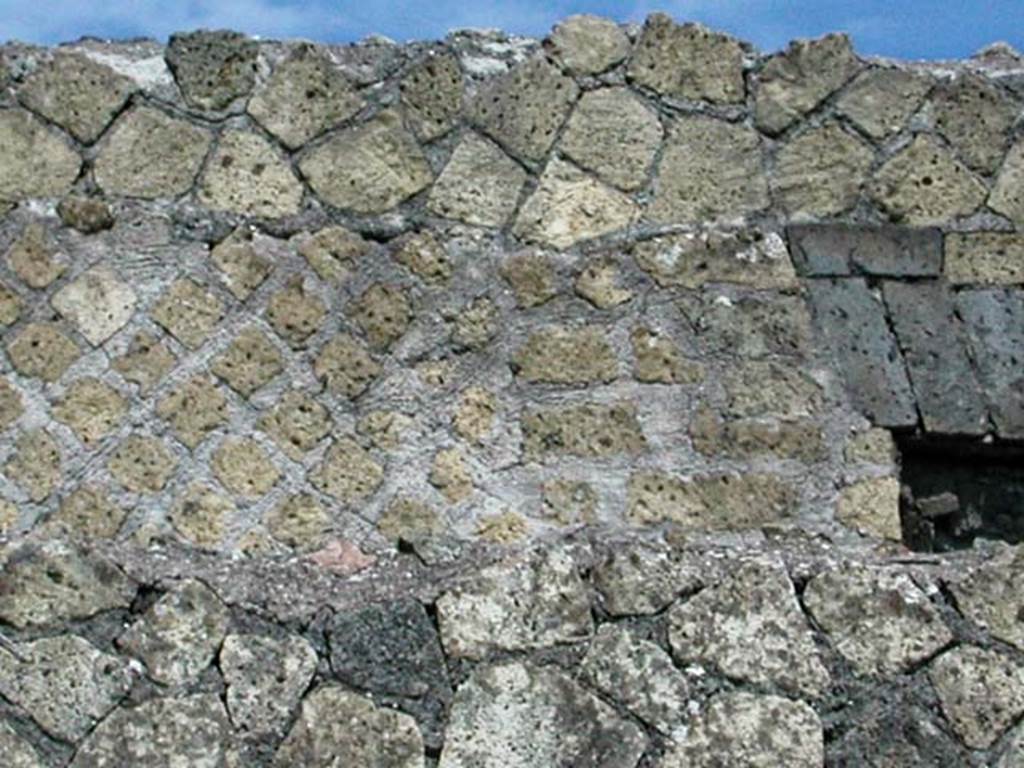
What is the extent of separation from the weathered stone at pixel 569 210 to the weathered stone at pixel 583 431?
431 millimetres

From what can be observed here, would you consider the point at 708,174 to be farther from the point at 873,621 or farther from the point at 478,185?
the point at 873,621

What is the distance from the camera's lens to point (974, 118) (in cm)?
565

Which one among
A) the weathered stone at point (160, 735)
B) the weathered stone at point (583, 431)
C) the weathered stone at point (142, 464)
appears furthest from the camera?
the weathered stone at point (583, 431)

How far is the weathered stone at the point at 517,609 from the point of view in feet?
13.1

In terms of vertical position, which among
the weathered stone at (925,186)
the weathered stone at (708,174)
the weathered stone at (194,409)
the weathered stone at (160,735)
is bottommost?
the weathered stone at (160,735)

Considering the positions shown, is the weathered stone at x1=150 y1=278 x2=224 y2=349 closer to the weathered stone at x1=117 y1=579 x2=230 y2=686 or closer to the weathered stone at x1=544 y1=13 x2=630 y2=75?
the weathered stone at x1=544 y1=13 x2=630 y2=75

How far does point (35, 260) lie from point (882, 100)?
218 centimetres

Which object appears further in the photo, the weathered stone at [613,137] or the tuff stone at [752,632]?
the weathered stone at [613,137]

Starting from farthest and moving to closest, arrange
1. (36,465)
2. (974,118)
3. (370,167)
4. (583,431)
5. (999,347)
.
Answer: (974,118) → (999,347) → (370,167) → (583,431) → (36,465)

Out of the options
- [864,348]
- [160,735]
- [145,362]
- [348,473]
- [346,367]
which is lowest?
[160,735]

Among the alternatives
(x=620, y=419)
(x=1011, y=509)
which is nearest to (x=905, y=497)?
(x=1011, y=509)

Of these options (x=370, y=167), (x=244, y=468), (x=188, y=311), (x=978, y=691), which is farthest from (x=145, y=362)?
(x=978, y=691)

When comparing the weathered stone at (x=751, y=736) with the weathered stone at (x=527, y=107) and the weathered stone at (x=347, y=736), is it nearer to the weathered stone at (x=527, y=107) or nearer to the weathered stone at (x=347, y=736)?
the weathered stone at (x=347, y=736)

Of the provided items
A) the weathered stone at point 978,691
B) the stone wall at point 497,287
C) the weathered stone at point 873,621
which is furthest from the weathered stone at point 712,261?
the weathered stone at point 978,691
